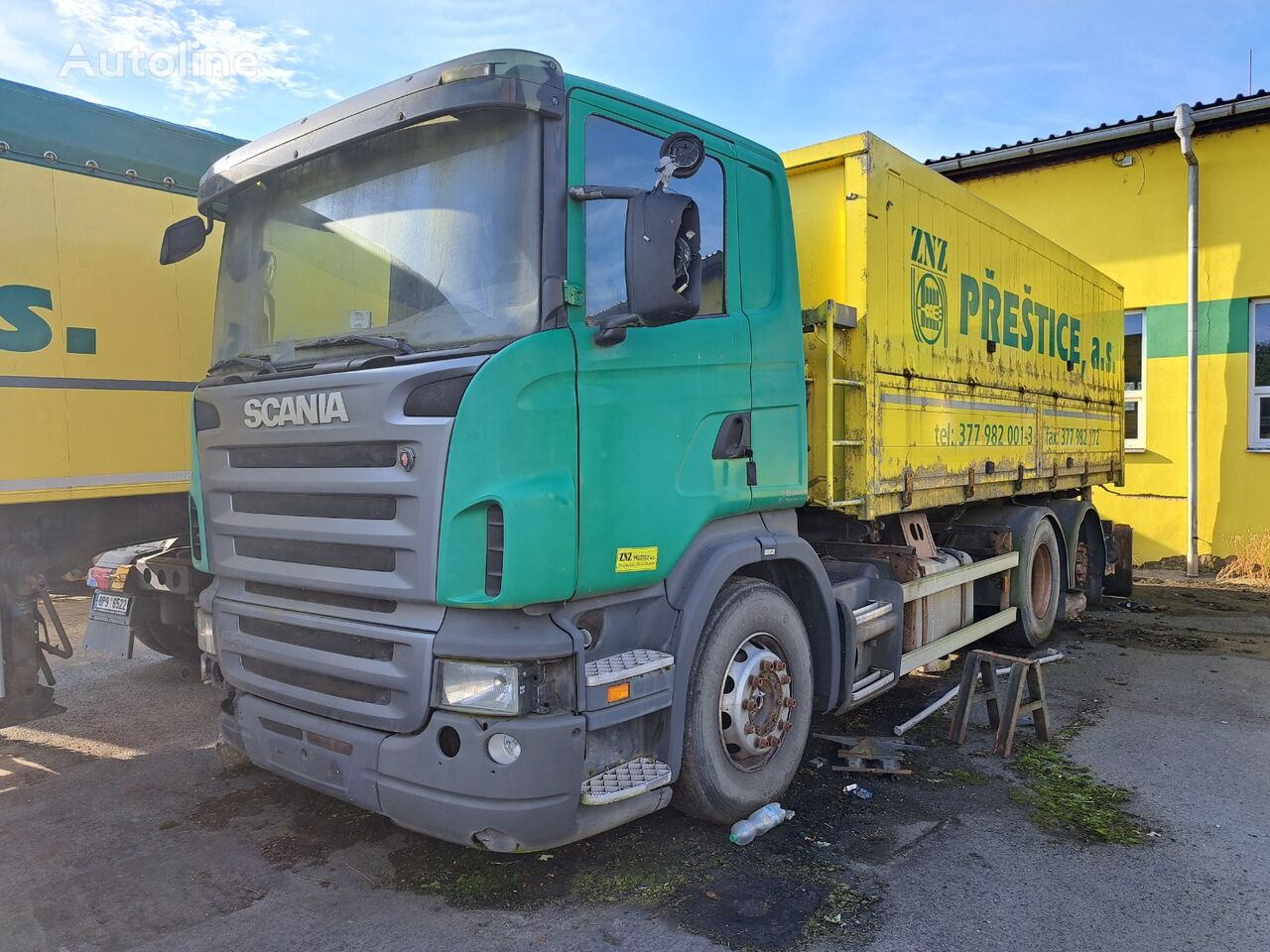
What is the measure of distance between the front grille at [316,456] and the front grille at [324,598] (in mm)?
458

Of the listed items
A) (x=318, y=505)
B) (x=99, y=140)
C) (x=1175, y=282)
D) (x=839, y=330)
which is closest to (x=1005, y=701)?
(x=839, y=330)

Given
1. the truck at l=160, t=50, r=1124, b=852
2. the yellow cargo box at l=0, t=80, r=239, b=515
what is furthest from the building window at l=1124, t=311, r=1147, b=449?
the yellow cargo box at l=0, t=80, r=239, b=515

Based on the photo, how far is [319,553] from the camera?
331 cm

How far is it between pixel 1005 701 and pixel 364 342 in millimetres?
3932

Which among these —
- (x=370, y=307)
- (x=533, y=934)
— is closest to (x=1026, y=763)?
(x=533, y=934)

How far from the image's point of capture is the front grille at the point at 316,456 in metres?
3.07

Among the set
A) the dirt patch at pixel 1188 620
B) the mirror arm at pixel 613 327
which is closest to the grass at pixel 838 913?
the mirror arm at pixel 613 327

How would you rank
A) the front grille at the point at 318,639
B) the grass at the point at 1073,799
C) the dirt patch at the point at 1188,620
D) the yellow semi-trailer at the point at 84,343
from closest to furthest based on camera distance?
1. the front grille at the point at 318,639
2. the grass at the point at 1073,799
3. the yellow semi-trailer at the point at 84,343
4. the dirt patch at the point at 1188,620

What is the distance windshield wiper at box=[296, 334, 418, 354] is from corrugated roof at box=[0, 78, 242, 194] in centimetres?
260

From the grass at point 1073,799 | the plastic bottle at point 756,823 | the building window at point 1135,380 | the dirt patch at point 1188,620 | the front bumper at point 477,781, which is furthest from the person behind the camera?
the building window at point 1135,380

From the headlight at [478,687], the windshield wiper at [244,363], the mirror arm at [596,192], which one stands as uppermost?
the mirror arm at [596,192]

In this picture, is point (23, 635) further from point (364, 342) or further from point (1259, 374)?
point (1259, 374)

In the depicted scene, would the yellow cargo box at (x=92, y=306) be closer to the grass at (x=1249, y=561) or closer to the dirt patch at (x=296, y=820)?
the dirt patch at (x=296, y=820)

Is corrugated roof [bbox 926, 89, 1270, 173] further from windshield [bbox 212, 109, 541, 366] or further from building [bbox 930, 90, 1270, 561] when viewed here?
windshield [bbox 212, 109, 541, 366]
